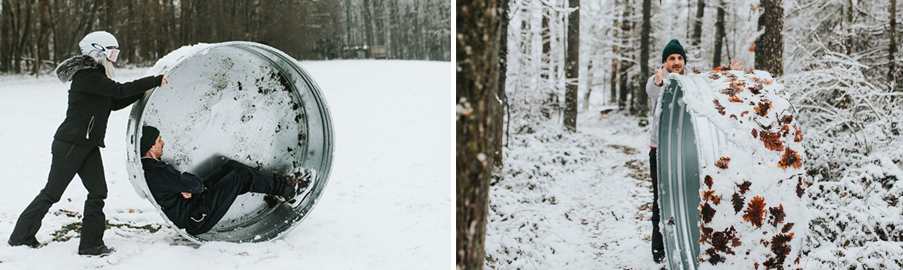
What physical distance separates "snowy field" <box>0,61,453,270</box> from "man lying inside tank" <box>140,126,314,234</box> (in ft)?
0.85

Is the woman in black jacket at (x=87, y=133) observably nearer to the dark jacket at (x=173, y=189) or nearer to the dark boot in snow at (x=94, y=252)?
the dark boot in snow at (x=94, y=252)

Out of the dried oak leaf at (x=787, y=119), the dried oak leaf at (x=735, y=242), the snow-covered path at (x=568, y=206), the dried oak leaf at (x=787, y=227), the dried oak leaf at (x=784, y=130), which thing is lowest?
the snow-covered path at (x=568, y=206)

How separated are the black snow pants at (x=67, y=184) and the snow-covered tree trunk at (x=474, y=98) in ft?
10.0

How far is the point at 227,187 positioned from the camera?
14.9 feet

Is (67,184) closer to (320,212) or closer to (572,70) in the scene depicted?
(320,212)

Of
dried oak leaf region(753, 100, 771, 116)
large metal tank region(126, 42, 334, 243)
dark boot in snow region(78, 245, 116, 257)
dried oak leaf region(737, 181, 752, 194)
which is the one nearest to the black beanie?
large metal tank region(126, 42, 334, 243)

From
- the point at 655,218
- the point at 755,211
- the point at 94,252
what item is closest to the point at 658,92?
the point at 655,218

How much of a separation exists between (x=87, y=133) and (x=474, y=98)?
10.4 feet

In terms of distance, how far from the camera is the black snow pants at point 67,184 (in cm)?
417

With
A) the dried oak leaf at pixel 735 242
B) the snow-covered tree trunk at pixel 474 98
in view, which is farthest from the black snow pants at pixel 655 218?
the snow-covered tree trunk at pixel 474 98

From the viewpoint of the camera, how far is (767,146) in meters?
3.48

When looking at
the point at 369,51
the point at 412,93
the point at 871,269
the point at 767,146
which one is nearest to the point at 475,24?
the point at 767,146

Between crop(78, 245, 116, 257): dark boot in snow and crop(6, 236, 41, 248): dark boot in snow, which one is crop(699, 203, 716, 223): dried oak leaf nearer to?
crop(78, 245, 116, 257): dark boot in snow

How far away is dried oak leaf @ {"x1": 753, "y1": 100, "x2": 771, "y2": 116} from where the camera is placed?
355cm
